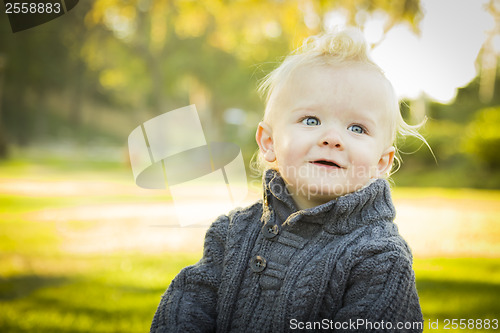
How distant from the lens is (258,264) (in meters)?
1.38

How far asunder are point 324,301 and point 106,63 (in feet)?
66.8

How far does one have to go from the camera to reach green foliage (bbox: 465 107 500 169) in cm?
1090

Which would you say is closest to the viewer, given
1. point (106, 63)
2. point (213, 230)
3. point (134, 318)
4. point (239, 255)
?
point (239, 255)

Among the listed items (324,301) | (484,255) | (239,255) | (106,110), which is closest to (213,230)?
(239,255)

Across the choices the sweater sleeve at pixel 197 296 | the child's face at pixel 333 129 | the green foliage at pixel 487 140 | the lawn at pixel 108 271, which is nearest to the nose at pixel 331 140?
the child's face at pixel 333 129

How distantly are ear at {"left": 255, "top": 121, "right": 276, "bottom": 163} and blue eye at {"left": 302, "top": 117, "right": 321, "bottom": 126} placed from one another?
15 cm

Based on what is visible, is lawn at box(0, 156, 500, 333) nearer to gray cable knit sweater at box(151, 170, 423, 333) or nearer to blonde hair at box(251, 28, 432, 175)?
gray cable knit sweater at box(151, 170, 423, 333)

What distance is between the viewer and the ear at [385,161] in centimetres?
148

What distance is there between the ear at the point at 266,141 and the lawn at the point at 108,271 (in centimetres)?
130

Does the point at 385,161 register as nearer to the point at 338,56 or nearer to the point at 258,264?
the point at 338,56

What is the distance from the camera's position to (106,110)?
2436cm

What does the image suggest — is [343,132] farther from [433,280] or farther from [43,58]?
[43,58]

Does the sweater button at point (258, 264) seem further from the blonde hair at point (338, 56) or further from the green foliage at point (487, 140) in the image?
the green foliage at point (487, 140)

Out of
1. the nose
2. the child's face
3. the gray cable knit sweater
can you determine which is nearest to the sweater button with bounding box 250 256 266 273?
the gray cable knit sweater
